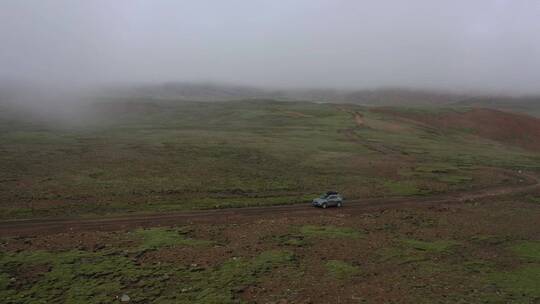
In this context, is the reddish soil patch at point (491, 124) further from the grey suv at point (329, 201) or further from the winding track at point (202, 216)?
the grey suv at point (329, 201)

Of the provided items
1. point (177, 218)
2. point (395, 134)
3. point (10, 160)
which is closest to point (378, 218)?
point (177, 218)

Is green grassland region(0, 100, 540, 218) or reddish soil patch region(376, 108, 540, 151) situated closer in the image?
green grassland region(0, 100, 540, 218)

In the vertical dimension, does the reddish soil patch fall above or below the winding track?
above

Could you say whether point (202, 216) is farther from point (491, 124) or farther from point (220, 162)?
point (491, 124)

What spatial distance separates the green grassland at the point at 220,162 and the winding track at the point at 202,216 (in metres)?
1.95

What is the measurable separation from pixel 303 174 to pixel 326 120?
→ 62808 millimetres

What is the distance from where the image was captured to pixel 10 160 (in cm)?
6172

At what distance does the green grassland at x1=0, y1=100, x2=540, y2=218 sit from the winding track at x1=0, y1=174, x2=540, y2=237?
195 centimetres

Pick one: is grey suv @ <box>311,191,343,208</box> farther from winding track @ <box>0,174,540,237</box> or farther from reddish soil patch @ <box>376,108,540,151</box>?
reddish soil patch @ <box>376,108,540,151</box>

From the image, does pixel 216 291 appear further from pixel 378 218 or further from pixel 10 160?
pixel 10 160

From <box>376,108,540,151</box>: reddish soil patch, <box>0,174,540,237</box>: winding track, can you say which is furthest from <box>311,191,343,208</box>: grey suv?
<box>376,108,540,151</box>: reddish soil patch

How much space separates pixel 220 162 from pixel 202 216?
2627cm

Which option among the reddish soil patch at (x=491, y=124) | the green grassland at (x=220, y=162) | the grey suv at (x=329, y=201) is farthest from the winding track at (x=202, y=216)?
the reddish soil patch at (x=491, y=124)

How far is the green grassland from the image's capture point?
4738 centimetres
